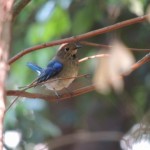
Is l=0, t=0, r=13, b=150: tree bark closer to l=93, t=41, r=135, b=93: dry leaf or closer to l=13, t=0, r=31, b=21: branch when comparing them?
l=93, t=41, r=135, b=93: dry leaf

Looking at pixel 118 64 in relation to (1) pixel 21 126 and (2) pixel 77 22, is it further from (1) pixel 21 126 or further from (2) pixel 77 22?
(1) pixel 21 126

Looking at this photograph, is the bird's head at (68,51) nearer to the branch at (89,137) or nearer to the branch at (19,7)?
the branch at (19,7)

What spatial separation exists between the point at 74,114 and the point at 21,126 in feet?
5.29

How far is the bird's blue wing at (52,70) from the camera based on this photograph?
369cm

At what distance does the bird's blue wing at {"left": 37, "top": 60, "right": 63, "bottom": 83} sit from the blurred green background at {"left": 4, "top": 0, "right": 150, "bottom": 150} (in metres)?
0.24

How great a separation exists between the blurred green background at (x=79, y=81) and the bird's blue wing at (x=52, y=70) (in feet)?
0.78

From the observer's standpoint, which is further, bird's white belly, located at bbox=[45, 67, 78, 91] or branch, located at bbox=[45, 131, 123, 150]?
branch, located at bbox=[45, 131, 123, 150]

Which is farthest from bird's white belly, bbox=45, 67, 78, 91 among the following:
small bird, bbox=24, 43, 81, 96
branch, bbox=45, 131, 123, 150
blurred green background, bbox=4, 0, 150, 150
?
branch, bbox=45, 131, 123, 150

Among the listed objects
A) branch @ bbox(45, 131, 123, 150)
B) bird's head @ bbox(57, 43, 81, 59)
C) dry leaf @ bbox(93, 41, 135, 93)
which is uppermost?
branch @ bbox(45, 131, 123, 150)

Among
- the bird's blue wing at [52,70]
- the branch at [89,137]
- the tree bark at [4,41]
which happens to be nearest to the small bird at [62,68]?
the bird's blue wing at [52,70]

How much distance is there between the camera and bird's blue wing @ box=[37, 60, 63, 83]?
3.69m

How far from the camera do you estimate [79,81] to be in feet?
13.9

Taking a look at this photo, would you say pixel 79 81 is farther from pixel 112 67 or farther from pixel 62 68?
pixel 112 67

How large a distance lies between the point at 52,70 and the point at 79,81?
13.2 inches
